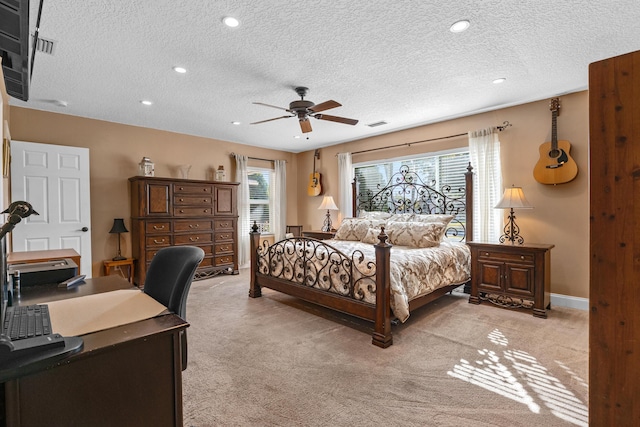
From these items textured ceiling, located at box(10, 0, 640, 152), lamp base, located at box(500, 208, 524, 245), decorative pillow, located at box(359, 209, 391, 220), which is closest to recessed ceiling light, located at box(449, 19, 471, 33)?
textured ceiling, located at box(10, 0, 640, 152)

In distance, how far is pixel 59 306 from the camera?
138cm

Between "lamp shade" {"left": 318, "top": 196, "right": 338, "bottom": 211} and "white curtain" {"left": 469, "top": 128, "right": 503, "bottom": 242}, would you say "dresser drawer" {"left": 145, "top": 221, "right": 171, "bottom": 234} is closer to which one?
"lamp shade" {"left": 318, "top": 196, "right": 338, "bottom": 211}

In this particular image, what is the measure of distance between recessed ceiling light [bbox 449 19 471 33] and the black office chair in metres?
2.37

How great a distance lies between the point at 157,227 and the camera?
15.5 ft

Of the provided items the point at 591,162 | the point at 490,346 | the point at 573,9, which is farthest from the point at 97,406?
the point at 573,9

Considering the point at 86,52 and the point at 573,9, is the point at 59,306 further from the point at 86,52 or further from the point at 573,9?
the point at 573,9

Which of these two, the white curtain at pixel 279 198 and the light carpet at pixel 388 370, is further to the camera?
the white curtain at pixel 279 198

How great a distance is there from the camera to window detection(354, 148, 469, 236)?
4621mm

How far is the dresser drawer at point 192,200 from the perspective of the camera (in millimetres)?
4941

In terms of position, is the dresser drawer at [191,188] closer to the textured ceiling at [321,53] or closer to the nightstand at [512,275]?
the textured ceiling at [321,53]

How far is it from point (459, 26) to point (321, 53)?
110 cm

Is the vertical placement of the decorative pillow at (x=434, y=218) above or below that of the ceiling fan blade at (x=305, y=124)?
below

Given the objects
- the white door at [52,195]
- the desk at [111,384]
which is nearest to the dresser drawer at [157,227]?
the white door at [52,195]

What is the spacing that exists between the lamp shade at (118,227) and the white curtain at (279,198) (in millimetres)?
2913
